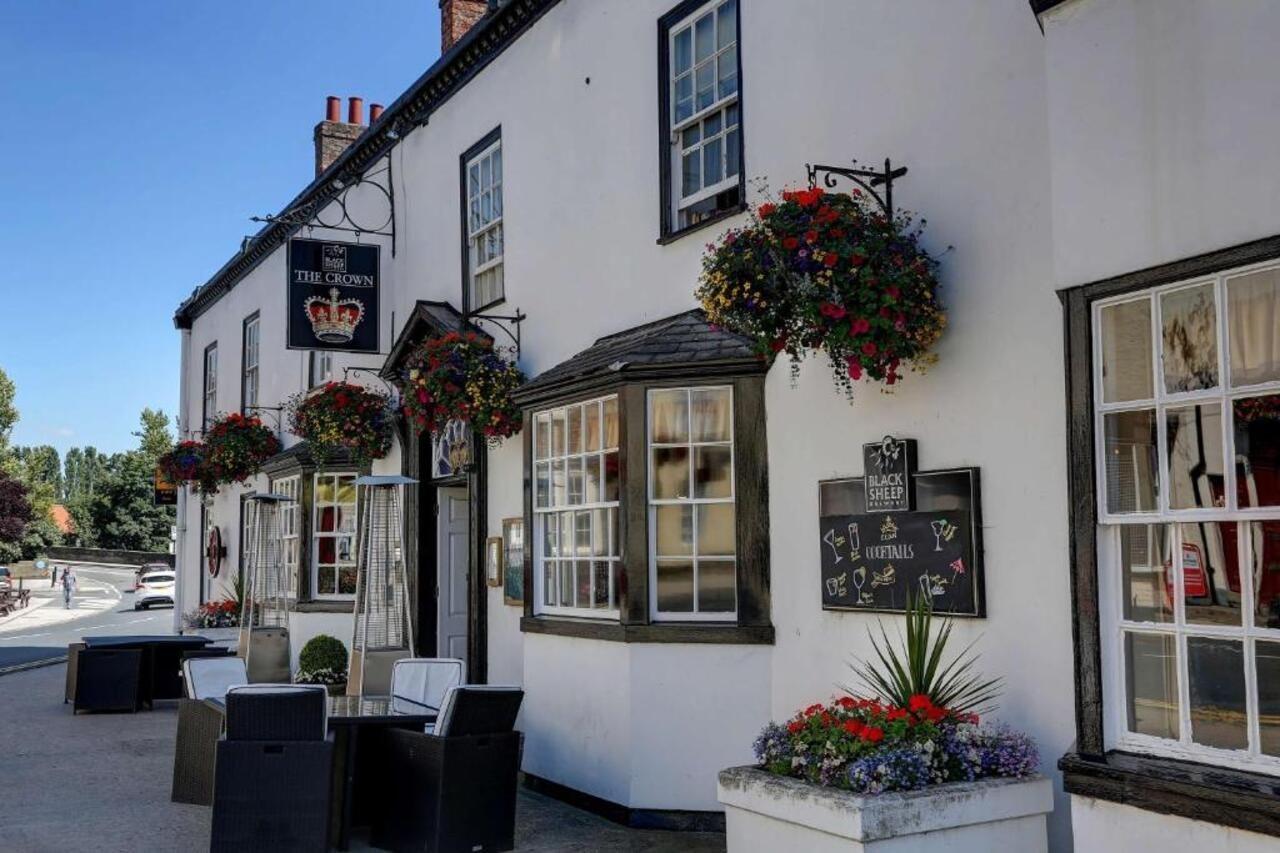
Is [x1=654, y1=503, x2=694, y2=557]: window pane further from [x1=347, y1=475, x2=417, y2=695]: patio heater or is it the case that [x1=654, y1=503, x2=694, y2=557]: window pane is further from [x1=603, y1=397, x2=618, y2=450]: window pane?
[x1=347, y1=475, x2=417, y2=695]: patio heater

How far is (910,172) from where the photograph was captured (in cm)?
759

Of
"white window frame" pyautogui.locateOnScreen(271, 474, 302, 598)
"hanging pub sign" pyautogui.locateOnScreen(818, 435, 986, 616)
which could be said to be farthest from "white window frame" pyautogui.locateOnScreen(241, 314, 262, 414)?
"hanging pub sign" pyautogui.locateOnScreen(818, 435, 986, 616)

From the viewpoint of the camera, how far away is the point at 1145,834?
5.20m

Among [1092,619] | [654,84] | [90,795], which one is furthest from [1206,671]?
[90,795]

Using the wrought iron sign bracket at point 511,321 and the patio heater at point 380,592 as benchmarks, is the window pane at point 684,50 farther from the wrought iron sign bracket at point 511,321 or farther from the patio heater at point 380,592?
the patio heater at point 380,592

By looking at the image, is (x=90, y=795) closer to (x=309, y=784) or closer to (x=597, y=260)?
(x=309, y=784)

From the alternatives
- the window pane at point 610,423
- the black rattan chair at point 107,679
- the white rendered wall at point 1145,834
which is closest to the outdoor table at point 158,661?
the black rattan chair at point 107,679

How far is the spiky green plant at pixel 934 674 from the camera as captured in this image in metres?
6.78

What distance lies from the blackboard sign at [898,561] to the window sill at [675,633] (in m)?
0.69

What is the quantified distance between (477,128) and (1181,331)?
9179 millimetres

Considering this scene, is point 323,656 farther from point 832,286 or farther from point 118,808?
point 832,286

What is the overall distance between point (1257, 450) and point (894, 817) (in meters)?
2.10

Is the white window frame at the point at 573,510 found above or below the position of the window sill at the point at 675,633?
above

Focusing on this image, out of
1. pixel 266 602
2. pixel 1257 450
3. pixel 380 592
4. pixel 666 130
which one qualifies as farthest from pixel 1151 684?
pixel 266 602
